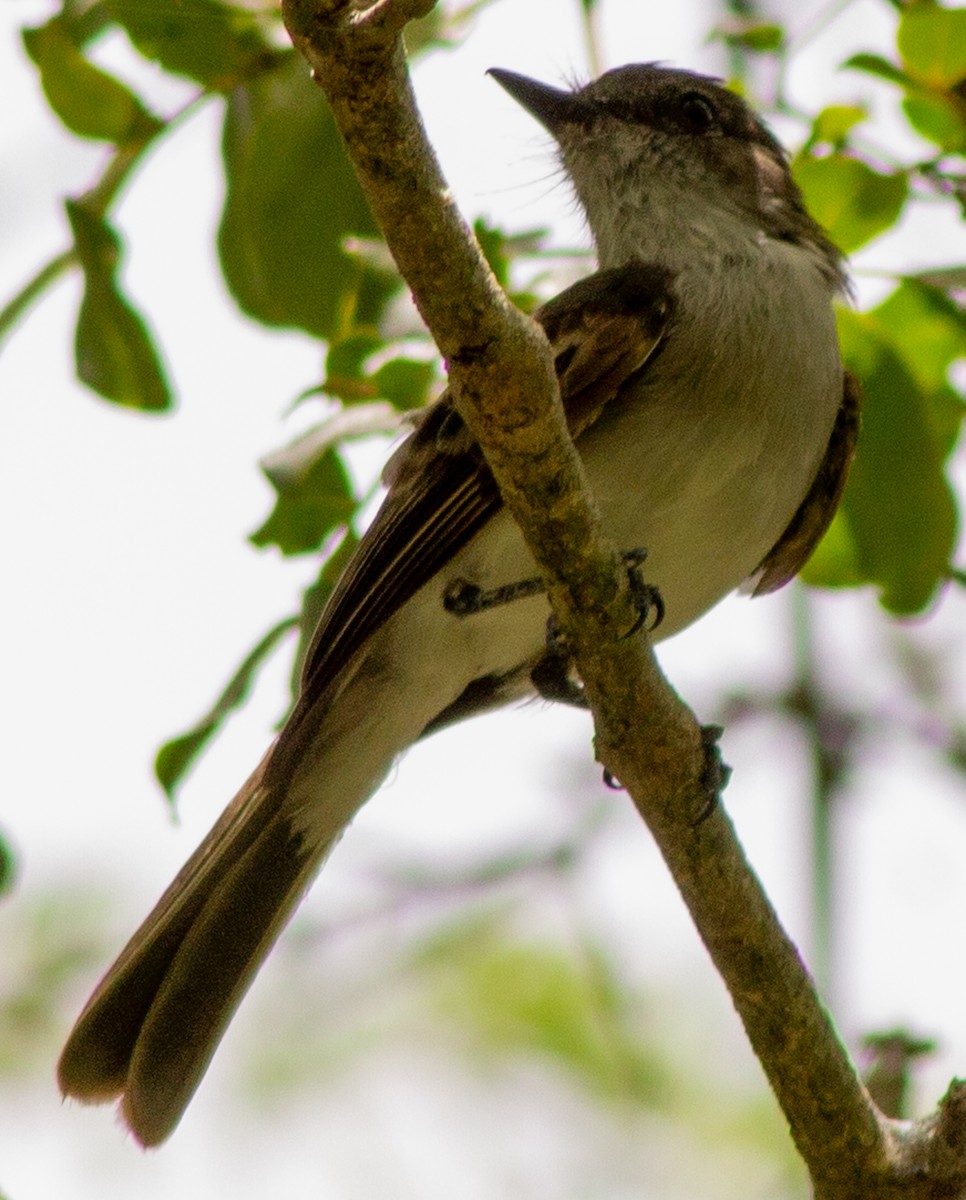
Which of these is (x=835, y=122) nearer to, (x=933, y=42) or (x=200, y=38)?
(x=933, y=42)

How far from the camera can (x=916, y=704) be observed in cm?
620

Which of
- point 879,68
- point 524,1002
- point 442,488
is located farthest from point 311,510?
point 524,1002

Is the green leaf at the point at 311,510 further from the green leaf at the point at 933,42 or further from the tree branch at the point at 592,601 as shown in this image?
the green leaf at the point at 933,42

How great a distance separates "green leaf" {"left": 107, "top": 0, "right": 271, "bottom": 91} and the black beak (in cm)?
95

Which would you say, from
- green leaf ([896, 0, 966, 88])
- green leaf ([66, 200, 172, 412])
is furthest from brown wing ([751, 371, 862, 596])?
green leaf ([66, 200, 172, 412])

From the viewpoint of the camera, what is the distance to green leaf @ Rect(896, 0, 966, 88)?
3803mm

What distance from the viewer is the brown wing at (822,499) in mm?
4406

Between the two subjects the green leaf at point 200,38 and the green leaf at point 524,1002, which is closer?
the green leaf at point 200,38

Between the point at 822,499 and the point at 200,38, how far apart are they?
1846mm

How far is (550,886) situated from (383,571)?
2.40 metres

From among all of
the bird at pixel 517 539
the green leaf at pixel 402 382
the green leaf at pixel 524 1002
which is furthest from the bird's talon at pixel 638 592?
the green leaf at pixel 524 1002

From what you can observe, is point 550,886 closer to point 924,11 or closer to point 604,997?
point 604,997

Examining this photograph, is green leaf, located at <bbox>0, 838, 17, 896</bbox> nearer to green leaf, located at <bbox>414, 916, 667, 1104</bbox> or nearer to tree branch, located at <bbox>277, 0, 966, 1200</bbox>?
tree branch, located at <bbox>277, 0, 966, 1200</bbox>

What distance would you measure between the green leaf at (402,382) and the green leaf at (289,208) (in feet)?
0.66
